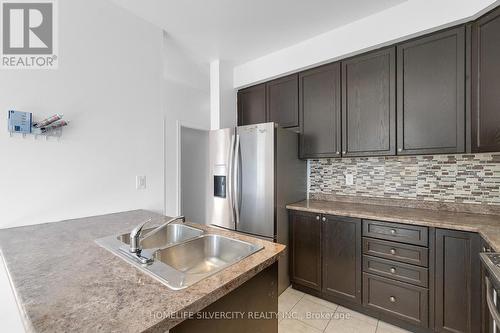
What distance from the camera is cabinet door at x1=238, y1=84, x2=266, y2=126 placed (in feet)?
9.72

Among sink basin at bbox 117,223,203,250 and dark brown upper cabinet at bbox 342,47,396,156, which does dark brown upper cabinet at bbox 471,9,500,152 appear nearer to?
dark brown upper cabinet at bbox 342,47,396,156

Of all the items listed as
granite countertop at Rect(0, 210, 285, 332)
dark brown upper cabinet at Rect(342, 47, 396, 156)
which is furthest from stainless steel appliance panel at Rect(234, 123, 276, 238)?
granite countertop at Rect(0, 210, 285, 332)

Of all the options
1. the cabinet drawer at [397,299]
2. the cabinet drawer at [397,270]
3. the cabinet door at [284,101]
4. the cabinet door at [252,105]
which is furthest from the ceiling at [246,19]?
the cabinet drawer at [397,299]

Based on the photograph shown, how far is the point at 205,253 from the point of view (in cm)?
131

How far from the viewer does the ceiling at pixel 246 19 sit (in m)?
1.94

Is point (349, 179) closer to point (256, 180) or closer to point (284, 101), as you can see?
point (256, 180)

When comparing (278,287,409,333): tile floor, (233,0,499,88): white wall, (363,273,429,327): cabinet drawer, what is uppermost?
(233,0,499,88): white wall

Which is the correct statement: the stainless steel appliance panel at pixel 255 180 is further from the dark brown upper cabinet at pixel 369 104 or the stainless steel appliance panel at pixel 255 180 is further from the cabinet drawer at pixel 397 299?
the cabinet drawer at pixel 397 299

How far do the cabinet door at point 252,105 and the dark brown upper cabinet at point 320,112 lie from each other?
0.53 meters

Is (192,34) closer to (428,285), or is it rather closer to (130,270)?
(130,270)

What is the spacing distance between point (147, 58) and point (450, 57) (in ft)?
8.49

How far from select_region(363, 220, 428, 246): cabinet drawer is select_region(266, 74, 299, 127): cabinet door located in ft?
4.41

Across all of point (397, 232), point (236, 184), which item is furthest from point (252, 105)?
point (397, 232)

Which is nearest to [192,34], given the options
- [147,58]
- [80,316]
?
[147,58]
